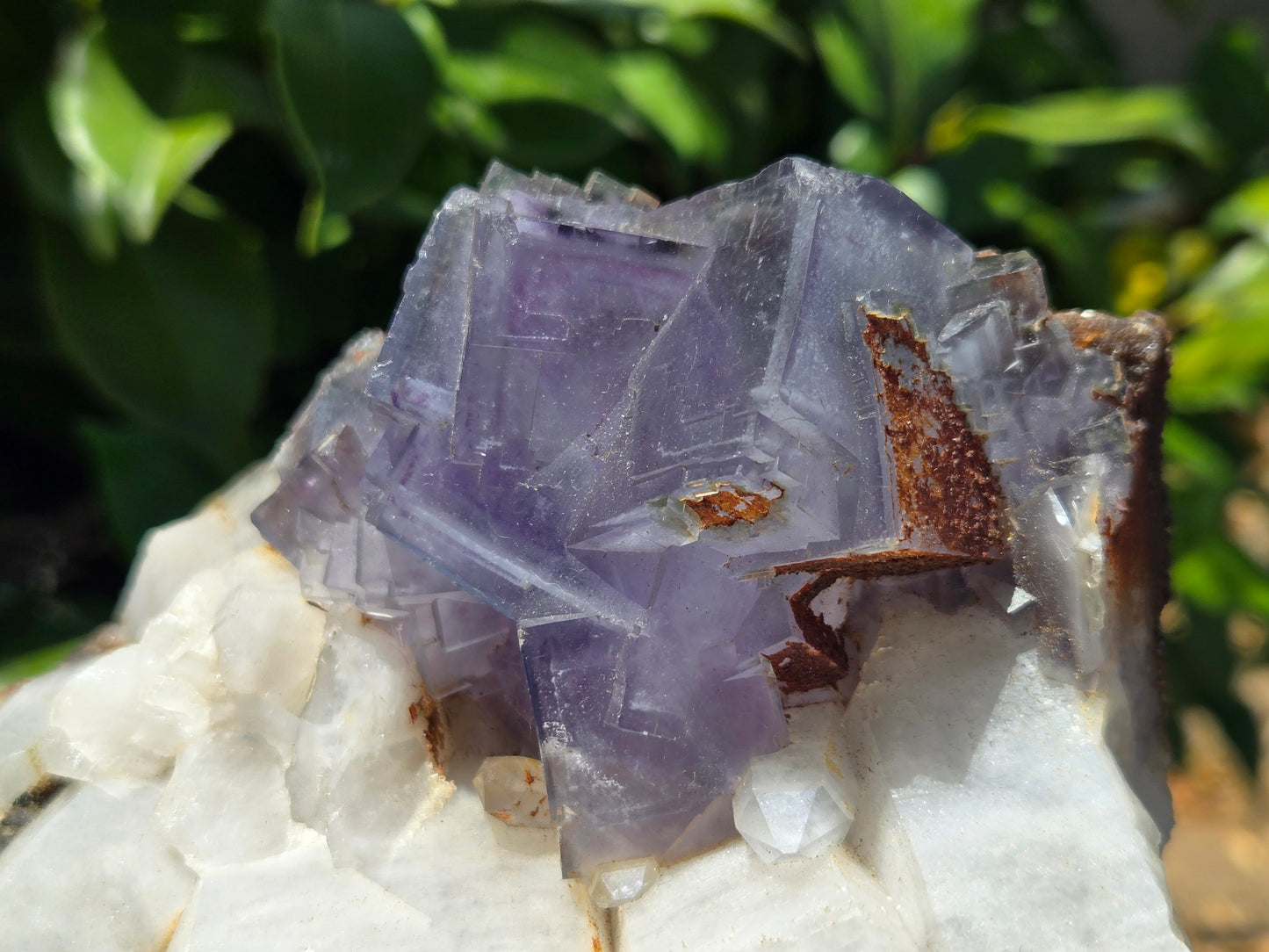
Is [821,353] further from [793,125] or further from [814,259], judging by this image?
[793,125]

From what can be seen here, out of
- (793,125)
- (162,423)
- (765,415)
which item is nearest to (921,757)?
(765,415)

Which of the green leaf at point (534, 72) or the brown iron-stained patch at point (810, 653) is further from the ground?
the green leaf at point (534, 72)

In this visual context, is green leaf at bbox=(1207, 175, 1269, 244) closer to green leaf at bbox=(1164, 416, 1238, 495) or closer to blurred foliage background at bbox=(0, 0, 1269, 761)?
blurred foliage background at bbox=(0, 0, 1269, 761)

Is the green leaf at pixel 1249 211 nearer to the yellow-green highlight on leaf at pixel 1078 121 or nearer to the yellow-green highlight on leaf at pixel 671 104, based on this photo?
the yellow-green highlight on leaf at pixel 1078 121

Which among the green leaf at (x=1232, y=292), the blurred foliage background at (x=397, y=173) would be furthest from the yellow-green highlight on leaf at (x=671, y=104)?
the green leaf at (x=1232, y=292)

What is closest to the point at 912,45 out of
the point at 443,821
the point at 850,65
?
the point at 850,65

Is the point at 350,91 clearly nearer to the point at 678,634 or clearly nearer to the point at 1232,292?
the point at 678,634
